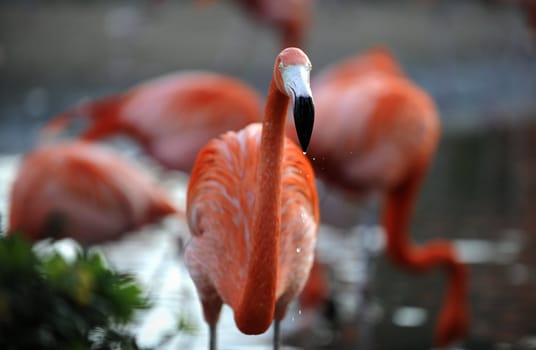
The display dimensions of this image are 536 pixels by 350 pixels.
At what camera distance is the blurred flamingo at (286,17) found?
25.0 ft

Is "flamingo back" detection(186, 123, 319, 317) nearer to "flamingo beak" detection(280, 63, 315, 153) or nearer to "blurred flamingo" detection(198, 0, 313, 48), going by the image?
"flamingo beak" detection(280, 63, 315, 153)

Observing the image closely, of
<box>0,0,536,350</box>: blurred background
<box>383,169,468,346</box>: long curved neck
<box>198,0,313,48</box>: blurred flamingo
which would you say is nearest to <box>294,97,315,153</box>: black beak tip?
<box>0,0,536,350</box>: blurred background

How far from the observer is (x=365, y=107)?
5.01 metres

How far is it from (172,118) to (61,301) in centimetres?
301

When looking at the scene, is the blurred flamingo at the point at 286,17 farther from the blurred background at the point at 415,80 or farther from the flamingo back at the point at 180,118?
the flamingo back at the point at 180,118

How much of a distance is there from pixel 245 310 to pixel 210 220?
360 mm

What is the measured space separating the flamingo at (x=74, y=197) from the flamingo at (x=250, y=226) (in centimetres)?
158

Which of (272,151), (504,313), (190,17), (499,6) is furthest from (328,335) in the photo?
(190,17)

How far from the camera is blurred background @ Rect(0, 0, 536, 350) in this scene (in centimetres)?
548

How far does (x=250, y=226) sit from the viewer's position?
117 inches

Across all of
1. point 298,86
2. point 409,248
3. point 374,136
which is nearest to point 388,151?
point 374,136

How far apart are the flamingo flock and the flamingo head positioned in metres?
0.20

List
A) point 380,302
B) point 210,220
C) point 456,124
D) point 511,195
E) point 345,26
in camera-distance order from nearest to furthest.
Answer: point 210,220, point 380,302, point 511,195, point 456,124, point 345,26

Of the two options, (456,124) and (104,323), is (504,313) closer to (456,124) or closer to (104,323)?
(104,323)
